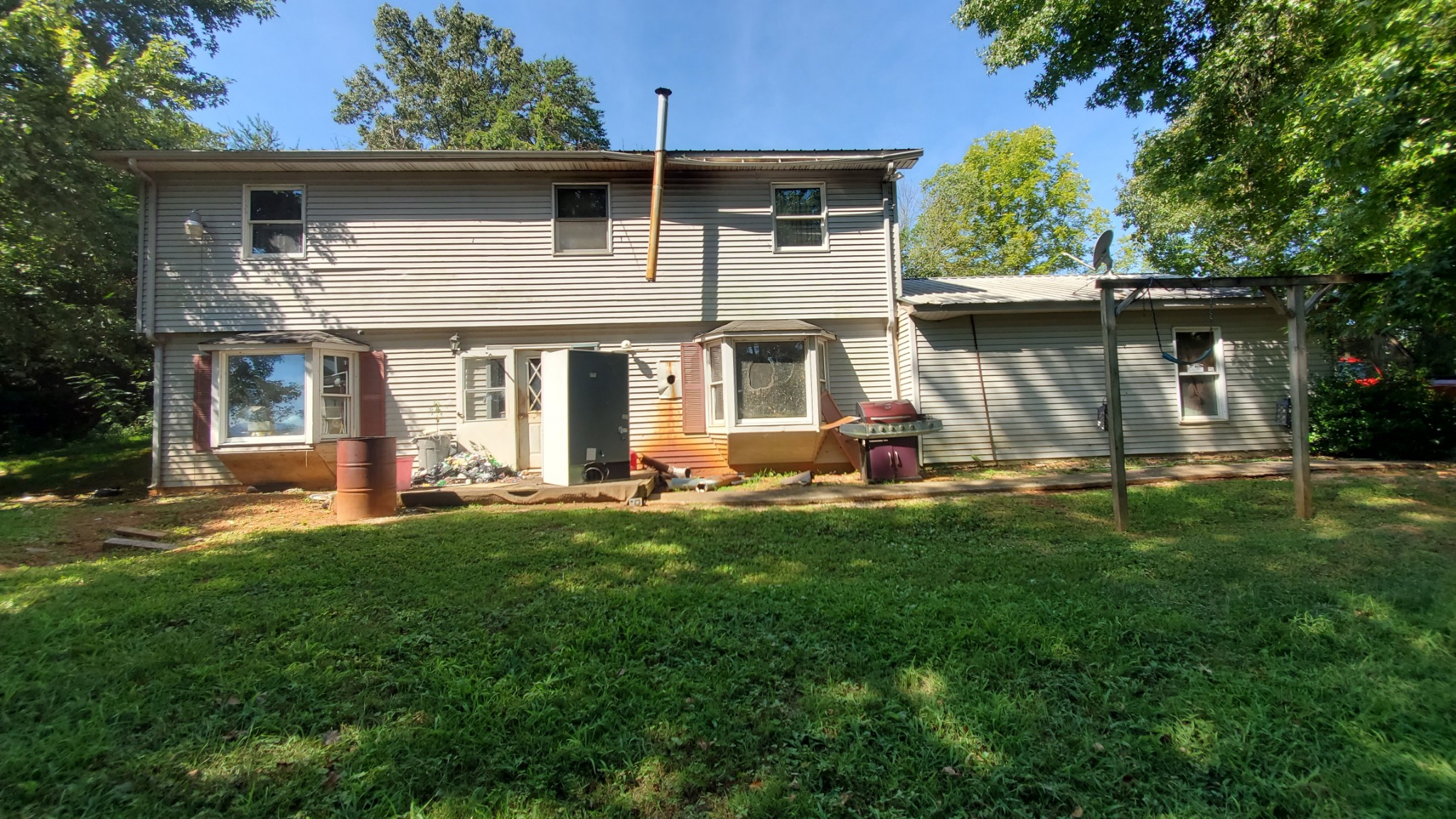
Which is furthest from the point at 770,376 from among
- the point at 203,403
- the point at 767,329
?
the point at 203,403

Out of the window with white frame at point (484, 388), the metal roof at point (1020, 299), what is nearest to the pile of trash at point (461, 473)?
the window with white frame at point (484, 388)

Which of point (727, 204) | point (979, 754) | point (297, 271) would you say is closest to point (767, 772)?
point (979, 754)

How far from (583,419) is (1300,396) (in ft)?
25.4

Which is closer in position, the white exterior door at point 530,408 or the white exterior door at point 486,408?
the white exterior door at point 486,408

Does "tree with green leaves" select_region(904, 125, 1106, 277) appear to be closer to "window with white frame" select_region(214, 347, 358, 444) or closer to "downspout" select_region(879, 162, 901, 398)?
"downspout" select_region(879, 162, 901, 398)

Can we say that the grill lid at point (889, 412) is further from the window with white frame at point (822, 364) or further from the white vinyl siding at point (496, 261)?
the white vinyl siding at point (496, 261)

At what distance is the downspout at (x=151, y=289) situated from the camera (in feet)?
29.7

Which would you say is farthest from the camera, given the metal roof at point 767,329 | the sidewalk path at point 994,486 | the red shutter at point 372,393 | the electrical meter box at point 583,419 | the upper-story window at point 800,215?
the upper-story window at point 800,215

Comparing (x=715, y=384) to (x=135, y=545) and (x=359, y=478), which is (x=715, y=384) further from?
(x=135, y=545)

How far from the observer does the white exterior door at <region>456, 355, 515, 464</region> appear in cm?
924

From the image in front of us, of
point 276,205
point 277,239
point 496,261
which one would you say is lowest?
point 496,261

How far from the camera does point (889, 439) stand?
8555mm

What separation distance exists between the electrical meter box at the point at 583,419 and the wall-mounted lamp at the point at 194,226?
242 inches

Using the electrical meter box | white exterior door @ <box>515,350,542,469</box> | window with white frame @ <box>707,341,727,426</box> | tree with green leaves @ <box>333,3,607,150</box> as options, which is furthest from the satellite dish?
tree with green leaves @ <box>333,3,607,150</box>
